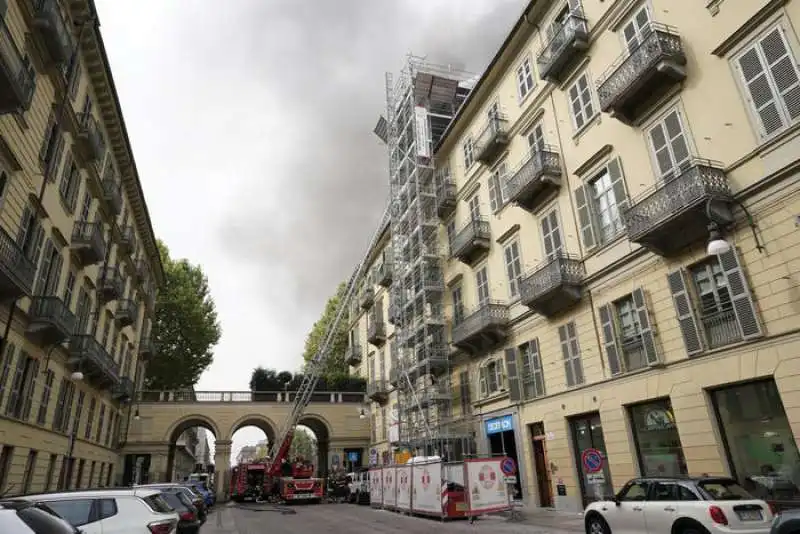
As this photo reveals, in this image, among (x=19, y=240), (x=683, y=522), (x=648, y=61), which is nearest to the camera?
(x=683, y=522)

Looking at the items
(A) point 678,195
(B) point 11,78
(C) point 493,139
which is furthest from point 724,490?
(B) point 11,78

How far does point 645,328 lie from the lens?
51.6 ft

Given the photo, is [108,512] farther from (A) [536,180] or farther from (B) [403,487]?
(A) [536,180]

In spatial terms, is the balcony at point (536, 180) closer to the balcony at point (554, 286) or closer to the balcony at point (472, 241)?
Answer: the balcony at point (554, 286)

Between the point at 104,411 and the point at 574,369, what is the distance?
2809 centimetres

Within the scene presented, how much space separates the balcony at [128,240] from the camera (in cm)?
3127

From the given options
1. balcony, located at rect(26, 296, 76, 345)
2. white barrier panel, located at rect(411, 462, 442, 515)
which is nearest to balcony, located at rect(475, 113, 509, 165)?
white barrier panel, located at rect(411, 462, 442, 515)

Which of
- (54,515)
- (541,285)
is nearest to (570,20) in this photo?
(541,285)

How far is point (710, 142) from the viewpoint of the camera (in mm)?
14102

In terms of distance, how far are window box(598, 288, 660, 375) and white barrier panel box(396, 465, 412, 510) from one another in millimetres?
9247

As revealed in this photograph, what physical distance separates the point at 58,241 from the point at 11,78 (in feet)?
30.8

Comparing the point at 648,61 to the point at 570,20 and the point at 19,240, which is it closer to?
the point at 570,20

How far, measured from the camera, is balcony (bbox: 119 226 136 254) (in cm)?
3127

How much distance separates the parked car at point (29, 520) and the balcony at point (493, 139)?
71.3ft
